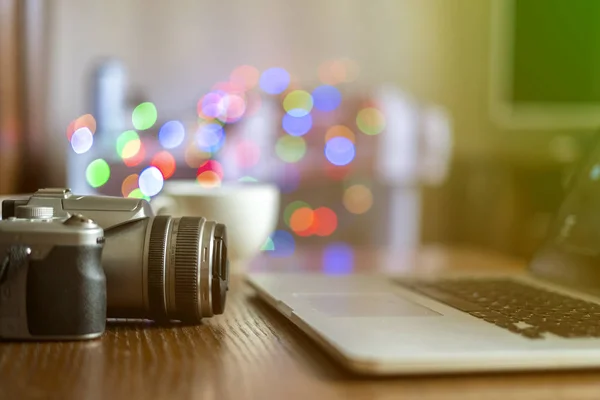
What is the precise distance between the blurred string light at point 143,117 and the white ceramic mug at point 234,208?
0.93 meters

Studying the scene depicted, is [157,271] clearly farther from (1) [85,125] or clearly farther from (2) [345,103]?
(2) [345,103]

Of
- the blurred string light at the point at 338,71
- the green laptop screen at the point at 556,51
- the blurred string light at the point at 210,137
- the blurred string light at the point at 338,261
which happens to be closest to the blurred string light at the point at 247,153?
the blurred string light at the point at 210,137

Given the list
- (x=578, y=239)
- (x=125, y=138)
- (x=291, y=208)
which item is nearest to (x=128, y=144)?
(x=125, y=138)

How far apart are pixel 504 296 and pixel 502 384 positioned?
0.80ft

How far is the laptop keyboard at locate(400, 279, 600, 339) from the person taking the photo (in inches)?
19.2

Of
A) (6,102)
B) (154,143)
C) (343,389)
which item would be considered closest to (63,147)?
(154,143)

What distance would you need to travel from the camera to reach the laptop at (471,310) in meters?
0.42

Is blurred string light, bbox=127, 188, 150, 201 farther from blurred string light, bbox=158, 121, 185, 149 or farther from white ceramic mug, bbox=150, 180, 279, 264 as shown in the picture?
blurred string light, bbox=158, 121, 185, 149

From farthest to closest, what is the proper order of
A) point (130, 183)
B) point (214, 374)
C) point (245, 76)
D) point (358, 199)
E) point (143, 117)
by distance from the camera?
point (245, 76) < point (358, 199) < point (143, 117) < point (130, 183) < point (214, 374)

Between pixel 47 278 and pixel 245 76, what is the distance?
1798 millimetres

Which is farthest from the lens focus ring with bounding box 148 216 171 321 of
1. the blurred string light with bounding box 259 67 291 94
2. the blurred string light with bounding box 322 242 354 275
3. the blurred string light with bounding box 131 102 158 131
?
the blurred string light with bounding box 259 67 291 94

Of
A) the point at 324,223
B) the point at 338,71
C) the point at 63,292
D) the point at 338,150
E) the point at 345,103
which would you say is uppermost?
the point at 338,71

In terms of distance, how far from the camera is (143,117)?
1875 mm

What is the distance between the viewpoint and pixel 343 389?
0.40 metres
